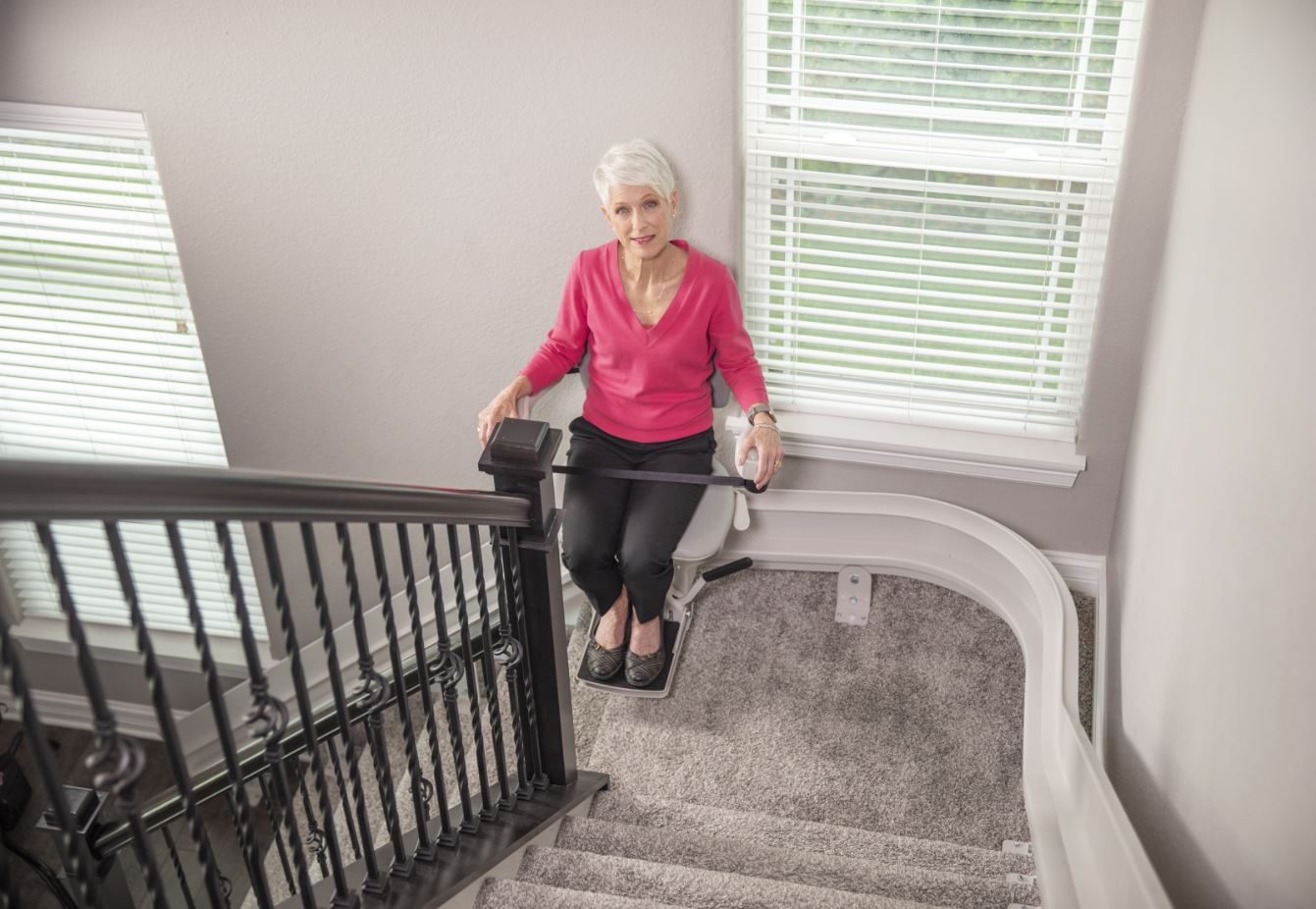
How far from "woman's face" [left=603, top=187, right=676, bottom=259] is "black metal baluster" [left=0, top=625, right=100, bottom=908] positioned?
1879 mm

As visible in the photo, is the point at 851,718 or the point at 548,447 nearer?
the point at 548,447

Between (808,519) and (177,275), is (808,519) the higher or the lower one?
the lower one

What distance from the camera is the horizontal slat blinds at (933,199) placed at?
8.74 ft

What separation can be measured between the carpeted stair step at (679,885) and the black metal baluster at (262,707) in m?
0.65

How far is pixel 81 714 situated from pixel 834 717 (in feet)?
10.7

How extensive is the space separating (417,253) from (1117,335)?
1.94 metres

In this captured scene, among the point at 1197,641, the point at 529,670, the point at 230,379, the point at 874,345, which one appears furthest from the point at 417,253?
the point at 1197,641

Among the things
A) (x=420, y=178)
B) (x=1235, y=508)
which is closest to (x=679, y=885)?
(x=1235, y=508)

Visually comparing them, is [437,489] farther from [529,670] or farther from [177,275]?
[177,275]

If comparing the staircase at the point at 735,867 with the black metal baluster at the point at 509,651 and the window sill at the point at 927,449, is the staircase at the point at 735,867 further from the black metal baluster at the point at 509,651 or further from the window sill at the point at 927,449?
the window sill at the point at 927,449

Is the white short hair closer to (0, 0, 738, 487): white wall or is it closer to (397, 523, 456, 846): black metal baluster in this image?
(0, 0, 738, 487): white wall

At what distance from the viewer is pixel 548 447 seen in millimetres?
1940

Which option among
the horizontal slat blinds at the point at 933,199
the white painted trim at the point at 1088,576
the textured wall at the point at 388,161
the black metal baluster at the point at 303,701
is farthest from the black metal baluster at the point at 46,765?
the white painted trim at the point at 1088,576

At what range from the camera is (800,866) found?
2301mm
